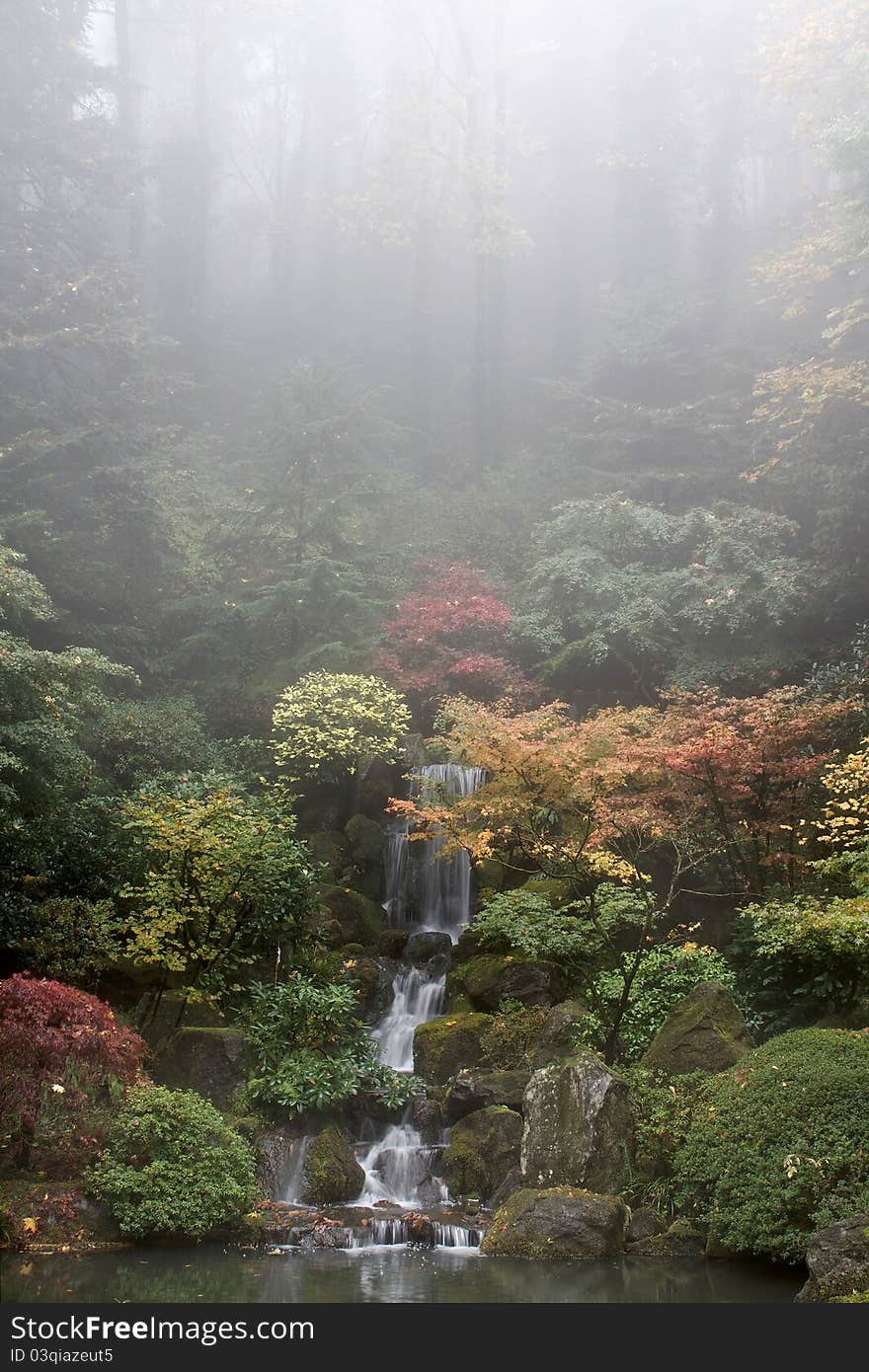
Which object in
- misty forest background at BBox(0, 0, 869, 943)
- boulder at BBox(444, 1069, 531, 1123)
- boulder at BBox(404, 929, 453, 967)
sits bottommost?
boulder at BBox(444, 1069, 531, 1123)

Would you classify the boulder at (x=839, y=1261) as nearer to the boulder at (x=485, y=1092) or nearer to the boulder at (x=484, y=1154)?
the boulder at (x=484, y=1154)

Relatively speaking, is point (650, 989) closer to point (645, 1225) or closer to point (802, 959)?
point (802, 959)

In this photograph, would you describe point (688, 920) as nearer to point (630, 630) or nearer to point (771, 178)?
point (630, 630)

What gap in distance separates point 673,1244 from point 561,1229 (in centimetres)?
85

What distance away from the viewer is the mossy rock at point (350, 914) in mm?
12438

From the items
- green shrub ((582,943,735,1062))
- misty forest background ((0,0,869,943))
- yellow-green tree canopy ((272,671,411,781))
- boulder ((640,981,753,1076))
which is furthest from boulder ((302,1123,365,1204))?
yellow-green tree canopy ((272,671,411,781))

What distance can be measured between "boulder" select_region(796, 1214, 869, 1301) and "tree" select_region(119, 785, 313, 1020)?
6.05 meters

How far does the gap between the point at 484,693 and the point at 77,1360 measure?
1241 centimetres

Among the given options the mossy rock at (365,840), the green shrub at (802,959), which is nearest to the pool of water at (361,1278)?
the green shrub at (802,959)

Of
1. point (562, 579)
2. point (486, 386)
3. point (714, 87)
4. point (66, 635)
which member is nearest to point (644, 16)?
point (714, 87)

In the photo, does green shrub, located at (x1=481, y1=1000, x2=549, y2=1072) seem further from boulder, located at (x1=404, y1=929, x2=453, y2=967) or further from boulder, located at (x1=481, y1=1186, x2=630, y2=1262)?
boulder, located at (x1=481, y1=1186, x2=630, y2=1262)

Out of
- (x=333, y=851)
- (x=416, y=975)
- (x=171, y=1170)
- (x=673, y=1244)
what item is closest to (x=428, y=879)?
(x=333, y=851)

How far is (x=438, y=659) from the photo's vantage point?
1673 centimetres

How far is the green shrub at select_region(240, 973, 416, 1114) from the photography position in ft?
29.8
